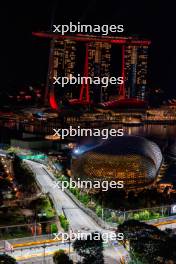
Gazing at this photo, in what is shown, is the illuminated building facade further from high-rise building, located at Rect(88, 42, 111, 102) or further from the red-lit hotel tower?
high-rise building, located at Rect(88, 42, 111, 102)

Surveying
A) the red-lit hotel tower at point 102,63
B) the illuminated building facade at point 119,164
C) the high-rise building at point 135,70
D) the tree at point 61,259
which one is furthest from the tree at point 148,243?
the high-rise building at point 135,70

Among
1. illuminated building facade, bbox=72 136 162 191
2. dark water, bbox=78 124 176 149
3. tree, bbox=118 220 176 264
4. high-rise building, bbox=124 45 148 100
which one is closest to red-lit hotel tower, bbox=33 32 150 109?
high-rise building, bbox=124 45 148 100

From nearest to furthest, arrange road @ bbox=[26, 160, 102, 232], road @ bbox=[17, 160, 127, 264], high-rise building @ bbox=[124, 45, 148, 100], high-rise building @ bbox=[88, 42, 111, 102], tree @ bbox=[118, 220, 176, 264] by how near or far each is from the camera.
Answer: tree @ bbox=[118, 220, 176, 264] → road @ bbox=[17, 160, 127, 264] → road @ bbox=[26, 160, 102, 232] → high-rise building @ bbox=[88, 42, 111, 102] → high-rise building @ bbox=[124, 45, 148, 100]

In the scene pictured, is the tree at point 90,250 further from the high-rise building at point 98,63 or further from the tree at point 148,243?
the high-rise building at point 98,63

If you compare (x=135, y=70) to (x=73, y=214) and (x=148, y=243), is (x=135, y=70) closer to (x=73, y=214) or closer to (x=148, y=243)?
(x=73, y=214)

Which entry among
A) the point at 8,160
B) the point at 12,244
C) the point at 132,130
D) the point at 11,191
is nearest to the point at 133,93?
the point at 132,130

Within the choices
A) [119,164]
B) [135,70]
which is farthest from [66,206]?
[135,70]

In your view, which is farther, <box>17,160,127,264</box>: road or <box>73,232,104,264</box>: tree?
<box>17,160,127,264</box>: road
